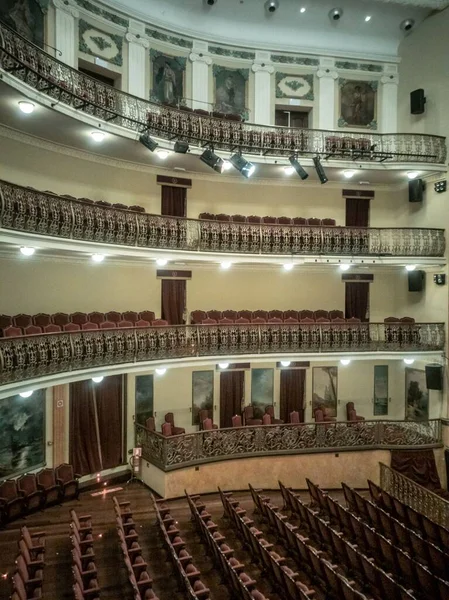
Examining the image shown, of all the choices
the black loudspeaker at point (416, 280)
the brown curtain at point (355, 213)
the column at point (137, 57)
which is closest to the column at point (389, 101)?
the brown curtain at point (355, 213)

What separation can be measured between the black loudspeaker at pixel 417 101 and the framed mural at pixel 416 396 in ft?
27.9

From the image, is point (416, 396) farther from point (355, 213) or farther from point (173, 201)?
point (173, 201)

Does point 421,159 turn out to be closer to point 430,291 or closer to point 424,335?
point 430,291

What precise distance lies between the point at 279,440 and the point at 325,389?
3551mm

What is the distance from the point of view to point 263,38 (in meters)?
16.6

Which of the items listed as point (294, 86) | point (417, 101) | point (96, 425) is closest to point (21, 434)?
point (96, 425)

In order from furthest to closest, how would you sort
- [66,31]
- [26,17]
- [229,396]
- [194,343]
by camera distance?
[229,396], [194,343], [66,31], [26,17]

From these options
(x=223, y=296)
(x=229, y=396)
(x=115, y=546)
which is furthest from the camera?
(x=223, y=296)

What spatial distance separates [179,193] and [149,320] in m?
4.36

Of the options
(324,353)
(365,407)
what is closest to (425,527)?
(324,353)

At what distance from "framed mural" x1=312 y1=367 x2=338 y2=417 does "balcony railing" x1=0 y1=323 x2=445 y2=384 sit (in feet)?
6.40

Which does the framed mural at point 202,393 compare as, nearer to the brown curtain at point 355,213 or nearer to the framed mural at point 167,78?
the brown curtain at point 355,213

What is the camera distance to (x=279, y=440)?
1383cm

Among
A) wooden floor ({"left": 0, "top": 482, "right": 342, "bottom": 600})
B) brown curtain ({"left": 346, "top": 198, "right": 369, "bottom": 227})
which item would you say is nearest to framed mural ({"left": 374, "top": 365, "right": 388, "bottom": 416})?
brown curtain ({"left": 346, "top": 198, "right": 369, "bottom": 227})
